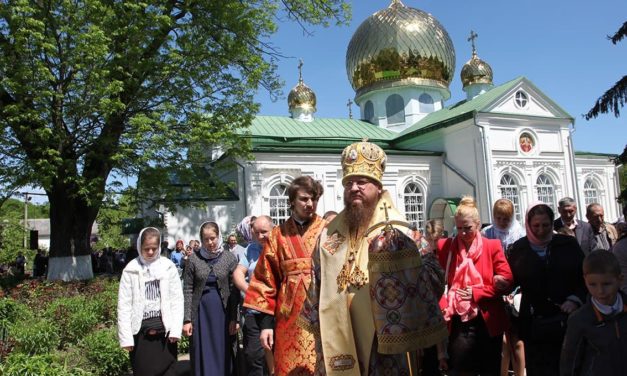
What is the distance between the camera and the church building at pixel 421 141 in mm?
20266

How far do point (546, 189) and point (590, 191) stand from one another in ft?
14.6

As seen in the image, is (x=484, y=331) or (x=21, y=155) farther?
(x=21, y=155)

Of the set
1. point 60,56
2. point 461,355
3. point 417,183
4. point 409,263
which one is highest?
point 60,56

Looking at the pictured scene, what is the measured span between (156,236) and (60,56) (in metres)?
8.15

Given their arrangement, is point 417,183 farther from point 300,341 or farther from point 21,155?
point 300,341

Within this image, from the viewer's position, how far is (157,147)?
40.5 ft

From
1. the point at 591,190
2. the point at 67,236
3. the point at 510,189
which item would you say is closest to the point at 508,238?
the point at 67,236

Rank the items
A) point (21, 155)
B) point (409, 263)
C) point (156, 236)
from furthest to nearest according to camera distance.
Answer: point (21, 155) < point (156, 236) < point (409, 263)

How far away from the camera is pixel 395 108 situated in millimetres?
27453

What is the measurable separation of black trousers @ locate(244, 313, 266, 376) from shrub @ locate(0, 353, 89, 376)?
2130mm

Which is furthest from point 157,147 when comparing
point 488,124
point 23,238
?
point 23,238

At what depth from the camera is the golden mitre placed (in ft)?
9.64

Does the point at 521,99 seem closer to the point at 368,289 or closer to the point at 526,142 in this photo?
the point at 526,142

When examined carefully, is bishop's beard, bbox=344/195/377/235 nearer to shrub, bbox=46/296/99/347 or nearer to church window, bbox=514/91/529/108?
shrub, bbox=46/296/99/347
